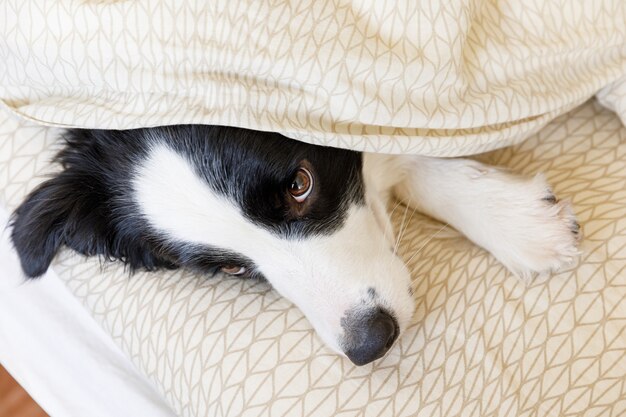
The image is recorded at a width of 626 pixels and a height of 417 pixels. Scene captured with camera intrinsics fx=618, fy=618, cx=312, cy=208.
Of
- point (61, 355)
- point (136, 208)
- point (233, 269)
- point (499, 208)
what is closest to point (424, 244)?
point (499, 208)

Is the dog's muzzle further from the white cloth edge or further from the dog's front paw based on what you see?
the white cloth edge

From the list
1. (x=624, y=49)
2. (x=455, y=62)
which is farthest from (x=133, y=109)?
(x=624, y=49)

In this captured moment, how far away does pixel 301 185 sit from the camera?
1230 millimetres

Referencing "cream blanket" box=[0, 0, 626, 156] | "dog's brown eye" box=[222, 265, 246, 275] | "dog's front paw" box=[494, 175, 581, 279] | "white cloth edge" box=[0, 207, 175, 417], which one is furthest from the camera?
"white cloth edge" box=[0, 207, 175, 417]

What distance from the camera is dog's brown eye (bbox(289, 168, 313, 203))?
1220 millimetres

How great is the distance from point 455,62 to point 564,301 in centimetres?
49

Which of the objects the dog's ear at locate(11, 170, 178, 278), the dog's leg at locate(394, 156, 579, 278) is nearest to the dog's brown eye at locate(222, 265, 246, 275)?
the dog's ear at locate(11, 170, 178, 278)

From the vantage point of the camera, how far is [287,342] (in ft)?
3.96

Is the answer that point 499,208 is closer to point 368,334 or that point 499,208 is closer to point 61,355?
point 368,334

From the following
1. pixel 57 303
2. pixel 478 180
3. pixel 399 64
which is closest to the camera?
pixel 399 64

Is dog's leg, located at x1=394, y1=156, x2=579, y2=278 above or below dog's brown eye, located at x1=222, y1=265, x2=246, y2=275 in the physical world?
below

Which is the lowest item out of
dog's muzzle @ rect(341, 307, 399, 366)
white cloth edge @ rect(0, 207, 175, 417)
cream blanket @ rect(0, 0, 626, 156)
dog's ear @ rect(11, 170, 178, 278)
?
white cloth edge @ rect(0, 207, 175, 417)

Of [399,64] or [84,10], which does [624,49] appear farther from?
[84,10]

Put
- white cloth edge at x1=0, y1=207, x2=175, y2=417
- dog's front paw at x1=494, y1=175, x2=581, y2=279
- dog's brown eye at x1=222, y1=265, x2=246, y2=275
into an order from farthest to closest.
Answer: white cloth edge at x1=0, y1=207, x2=175, y2=417
dog's brown eye at x1=222, y1=265, x2=246, y2=275
dog's front paw at x1=494, y1=175, x2=581, y2=279
